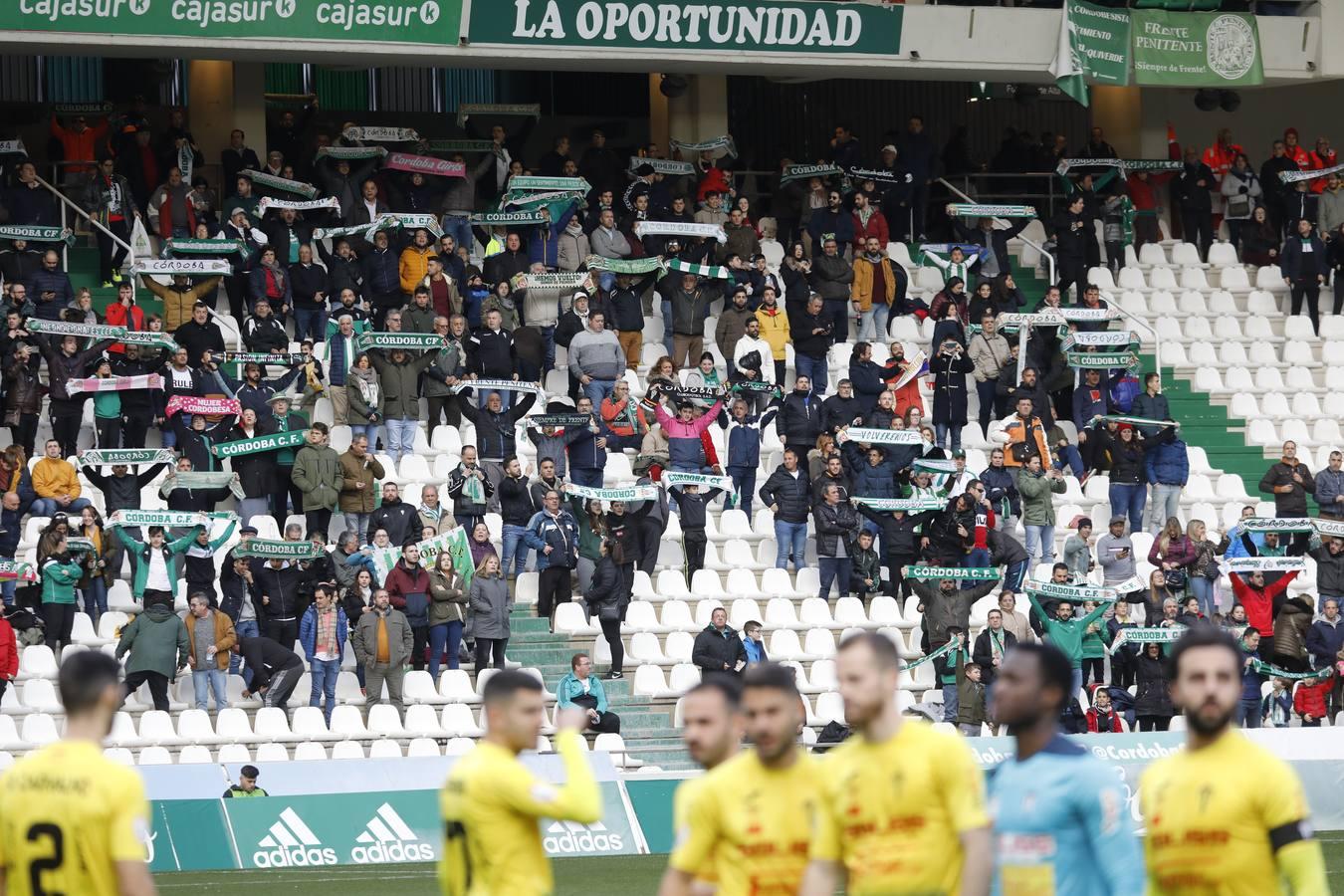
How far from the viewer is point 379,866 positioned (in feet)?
56.3

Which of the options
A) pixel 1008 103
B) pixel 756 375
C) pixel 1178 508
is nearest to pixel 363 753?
pixel 756 375

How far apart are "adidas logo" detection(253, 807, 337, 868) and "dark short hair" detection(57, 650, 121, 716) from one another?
10.7 metres

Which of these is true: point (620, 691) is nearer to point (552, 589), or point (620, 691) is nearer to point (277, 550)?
point (552, 589)

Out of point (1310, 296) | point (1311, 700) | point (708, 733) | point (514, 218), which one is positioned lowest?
point (1311, 700)

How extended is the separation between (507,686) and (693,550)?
16074 mm

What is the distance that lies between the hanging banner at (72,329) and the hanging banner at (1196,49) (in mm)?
14053

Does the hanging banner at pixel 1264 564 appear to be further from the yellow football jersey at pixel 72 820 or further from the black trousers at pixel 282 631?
the yellow football jersey at pixel 72 820

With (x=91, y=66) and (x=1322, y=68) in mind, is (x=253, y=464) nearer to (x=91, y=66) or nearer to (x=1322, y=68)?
(x=91, y=66)

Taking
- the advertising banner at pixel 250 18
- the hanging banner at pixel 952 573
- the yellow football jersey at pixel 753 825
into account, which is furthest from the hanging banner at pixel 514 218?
the yellow football jersey at pixel 753 825

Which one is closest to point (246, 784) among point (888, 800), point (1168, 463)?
point (1168, 463)

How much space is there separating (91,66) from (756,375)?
1154 cm

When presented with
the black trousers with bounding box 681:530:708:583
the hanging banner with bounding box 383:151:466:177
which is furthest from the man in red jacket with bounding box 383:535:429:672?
the hanging banner with bounding box 383:151:466:177

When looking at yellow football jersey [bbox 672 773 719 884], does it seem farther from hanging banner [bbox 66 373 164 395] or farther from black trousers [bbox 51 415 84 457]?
black trousers [bbox 51 415 84 457]

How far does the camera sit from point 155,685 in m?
20.0
